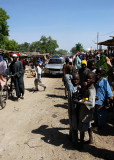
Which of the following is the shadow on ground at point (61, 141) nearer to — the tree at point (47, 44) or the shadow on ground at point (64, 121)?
the shadow on ground at point (64, 121)

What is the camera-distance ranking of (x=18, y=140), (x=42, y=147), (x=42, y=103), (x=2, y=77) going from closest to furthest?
(x=42, y=147)
(x=18, y=140)
(x=2, y=77)
(x=42, y=103)

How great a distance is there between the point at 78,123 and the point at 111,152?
2.94 feet

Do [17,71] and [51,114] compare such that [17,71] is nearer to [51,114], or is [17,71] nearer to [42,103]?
[42,103]

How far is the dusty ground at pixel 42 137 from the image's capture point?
124 inches

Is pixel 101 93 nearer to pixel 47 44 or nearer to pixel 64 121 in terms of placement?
pixel 64 121

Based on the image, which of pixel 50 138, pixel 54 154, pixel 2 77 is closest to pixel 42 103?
pixel 2 77

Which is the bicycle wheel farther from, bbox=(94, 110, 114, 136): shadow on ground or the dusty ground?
bbox=(94, 110, 114, 136): shadow on ground

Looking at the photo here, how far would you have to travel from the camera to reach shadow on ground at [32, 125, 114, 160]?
3119 mm

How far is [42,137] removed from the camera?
382 cm

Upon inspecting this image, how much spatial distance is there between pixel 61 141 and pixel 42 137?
19.2 inches

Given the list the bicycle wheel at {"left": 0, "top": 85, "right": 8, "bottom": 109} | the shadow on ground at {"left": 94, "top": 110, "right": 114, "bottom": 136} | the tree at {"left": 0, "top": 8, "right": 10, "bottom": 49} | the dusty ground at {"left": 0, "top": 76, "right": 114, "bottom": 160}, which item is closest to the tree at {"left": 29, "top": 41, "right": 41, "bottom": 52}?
the tree at {"left": 0, "top": 8, "right": 10, "bottom": 49}

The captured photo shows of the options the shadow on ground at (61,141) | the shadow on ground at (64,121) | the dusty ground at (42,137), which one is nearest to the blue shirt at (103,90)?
the dusty ground at (42,137)

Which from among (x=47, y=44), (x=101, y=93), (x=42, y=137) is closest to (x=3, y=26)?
(x=42, y=137)

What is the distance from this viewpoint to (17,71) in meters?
6.54
